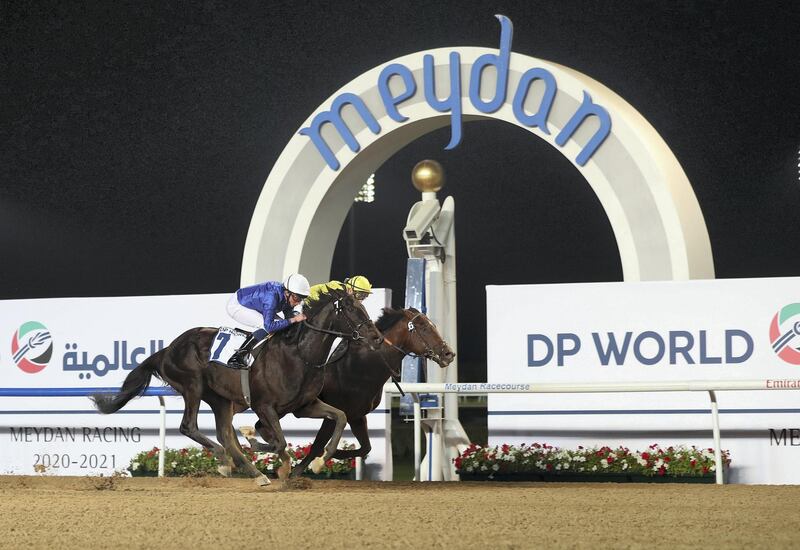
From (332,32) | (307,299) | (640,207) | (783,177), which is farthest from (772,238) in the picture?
(307,299)

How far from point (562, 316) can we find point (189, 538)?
404 cm

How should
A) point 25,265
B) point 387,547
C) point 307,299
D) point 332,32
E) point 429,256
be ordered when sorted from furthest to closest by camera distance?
1. point 25,265
2. point 332,32
3. point 429,256
4. point 307,299
5. point 387,547

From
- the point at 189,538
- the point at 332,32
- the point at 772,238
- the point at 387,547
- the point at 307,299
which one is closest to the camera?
the point at 387,547

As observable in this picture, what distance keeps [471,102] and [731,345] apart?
9.14ft

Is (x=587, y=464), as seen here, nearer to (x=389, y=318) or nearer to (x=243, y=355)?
(x=389, y=318)

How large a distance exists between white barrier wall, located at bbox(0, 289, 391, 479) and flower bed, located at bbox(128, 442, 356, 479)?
6.1 inches

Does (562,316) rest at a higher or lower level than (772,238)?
lower

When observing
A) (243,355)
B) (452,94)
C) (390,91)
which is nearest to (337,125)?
(390,91)

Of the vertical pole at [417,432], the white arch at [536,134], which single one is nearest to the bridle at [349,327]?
the vertical pole at [417,432]

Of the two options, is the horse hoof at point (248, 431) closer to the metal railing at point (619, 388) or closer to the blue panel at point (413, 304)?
the blue panel at point (413, 304)

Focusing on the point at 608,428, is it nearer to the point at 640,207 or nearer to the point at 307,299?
the point at 640,207

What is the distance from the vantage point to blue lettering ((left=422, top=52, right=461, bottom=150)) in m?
8.87

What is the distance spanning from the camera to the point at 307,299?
7383 millimetres

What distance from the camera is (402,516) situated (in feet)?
17.7
